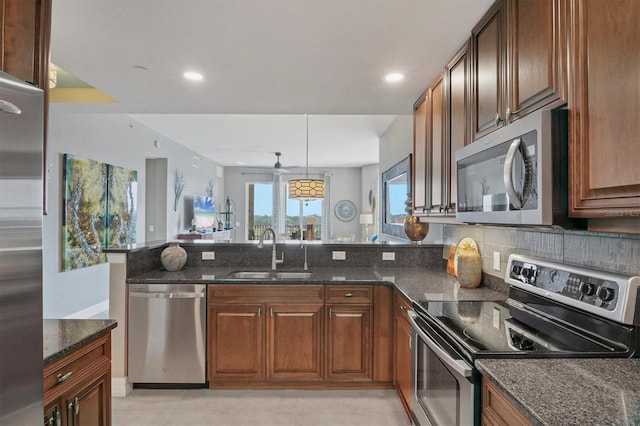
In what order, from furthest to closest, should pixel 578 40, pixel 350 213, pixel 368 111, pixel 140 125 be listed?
pixel 350 213
pixel 140 125
pixel 368 111
pixel 578 40

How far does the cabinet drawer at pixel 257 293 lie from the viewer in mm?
2771

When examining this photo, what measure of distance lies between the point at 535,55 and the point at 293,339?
234 centimetres

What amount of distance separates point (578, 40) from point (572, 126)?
0.26 meters

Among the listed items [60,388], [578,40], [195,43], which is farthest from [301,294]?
[578,40]

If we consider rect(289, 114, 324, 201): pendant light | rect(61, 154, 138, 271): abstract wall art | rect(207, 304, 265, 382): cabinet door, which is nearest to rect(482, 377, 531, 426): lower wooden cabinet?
rect(207, 304, 265, 382): cabinet door

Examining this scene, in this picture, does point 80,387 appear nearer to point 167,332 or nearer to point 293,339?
point 167,332

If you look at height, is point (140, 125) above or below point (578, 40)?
above

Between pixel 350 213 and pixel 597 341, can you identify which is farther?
pixel 350 213

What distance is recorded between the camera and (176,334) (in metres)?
2.77

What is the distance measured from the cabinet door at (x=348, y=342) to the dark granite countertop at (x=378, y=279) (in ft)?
0.77

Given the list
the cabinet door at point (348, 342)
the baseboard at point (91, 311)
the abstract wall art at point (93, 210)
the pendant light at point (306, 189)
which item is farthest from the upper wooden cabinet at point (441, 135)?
the baseboard at point (91, 311)

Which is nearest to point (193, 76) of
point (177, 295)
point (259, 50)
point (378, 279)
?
point (259, 50)

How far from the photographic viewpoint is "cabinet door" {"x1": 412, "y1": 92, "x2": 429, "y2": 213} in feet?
9.13

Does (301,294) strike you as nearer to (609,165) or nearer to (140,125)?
(609,165)
